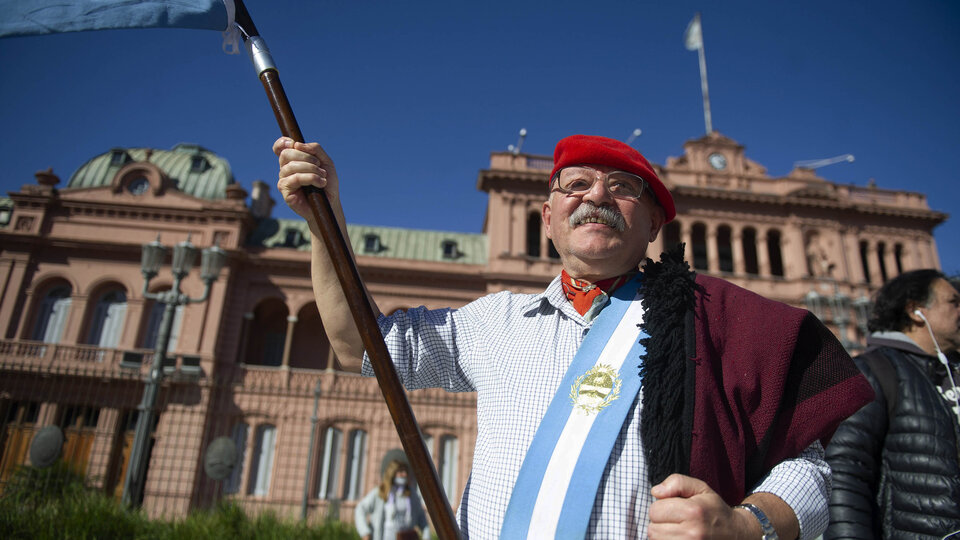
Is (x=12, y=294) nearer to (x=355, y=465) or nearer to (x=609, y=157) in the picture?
(x=355, y=465)

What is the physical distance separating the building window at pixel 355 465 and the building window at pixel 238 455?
3190 millimetres

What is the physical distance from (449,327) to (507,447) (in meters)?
0.52

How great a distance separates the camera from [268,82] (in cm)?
173

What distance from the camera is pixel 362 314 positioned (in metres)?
1.58

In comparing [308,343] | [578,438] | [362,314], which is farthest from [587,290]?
[308,343]

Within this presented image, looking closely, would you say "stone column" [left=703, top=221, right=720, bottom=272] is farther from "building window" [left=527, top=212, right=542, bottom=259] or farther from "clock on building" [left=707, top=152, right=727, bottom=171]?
"building window" [left=527, top=212, right=542, bottom=259]

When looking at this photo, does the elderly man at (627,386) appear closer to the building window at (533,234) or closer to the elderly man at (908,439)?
the elderly man at (908,439)

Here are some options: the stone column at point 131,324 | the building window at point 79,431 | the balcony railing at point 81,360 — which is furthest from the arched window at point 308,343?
the building window at point 79,431

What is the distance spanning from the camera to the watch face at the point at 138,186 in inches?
812

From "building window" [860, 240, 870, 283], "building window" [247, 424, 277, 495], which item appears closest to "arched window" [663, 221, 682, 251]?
"building window" [860, 240, 870, 283]

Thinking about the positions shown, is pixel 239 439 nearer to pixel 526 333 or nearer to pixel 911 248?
pixel 526 333

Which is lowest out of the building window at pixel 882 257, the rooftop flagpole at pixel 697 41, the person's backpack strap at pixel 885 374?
the person's backpack strap at pixel 885 374

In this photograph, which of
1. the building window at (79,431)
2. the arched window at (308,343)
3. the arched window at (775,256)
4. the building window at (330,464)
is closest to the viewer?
the building window at (79,431)

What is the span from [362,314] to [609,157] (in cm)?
96
